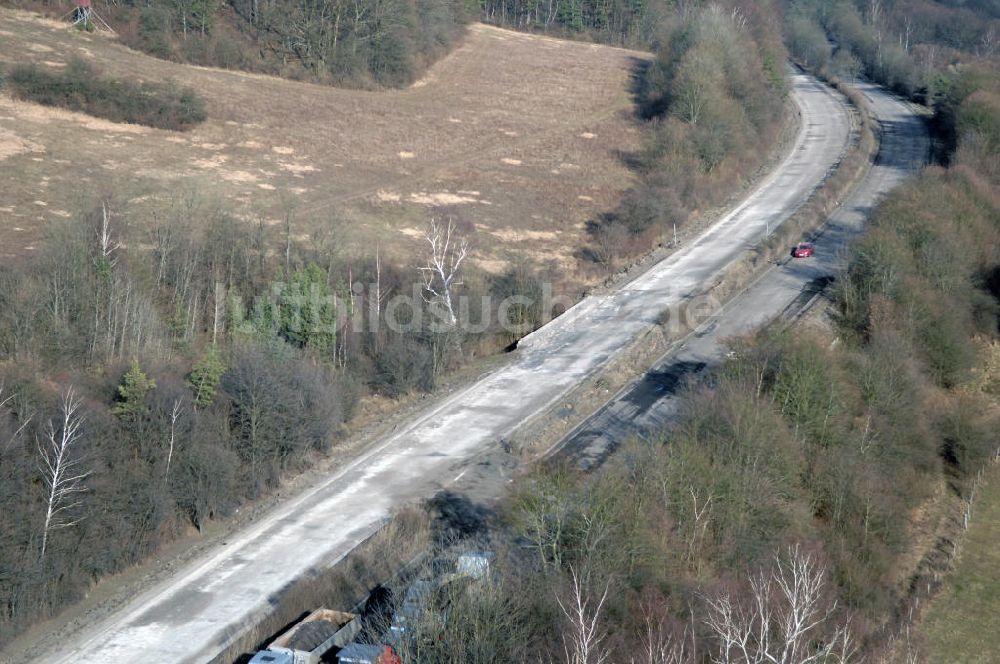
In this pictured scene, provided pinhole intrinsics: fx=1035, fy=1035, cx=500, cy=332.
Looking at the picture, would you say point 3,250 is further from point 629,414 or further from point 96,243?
point 629,414

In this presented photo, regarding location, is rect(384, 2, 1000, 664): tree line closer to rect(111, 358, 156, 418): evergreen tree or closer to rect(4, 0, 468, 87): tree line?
rect(111, 358, 156, 418): evergreen tree

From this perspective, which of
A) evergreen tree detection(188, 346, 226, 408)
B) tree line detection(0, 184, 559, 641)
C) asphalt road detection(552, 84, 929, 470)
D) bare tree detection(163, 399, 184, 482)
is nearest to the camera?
tree line detection(0, 184, 559, 641)

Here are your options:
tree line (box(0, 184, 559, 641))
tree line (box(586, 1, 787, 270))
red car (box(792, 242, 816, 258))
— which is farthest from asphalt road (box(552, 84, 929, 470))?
tree line (box(586, 1, 787, 270))

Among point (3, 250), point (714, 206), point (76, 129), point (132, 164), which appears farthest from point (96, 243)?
point (714, 206)

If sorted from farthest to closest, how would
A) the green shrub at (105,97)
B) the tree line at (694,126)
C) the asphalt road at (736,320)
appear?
the green shrub at (105,97), the tree line at (694,126), the asphalt road at (736,320)

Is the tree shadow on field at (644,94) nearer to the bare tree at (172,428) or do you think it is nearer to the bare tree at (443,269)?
Answer: the bare tree at (443,269)

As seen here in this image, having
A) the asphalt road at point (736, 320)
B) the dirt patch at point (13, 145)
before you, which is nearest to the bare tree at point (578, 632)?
the asphalt road at point (736, 320)

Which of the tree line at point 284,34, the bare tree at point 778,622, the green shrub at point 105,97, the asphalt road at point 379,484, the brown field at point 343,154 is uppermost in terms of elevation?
the tree line at point 284,34
